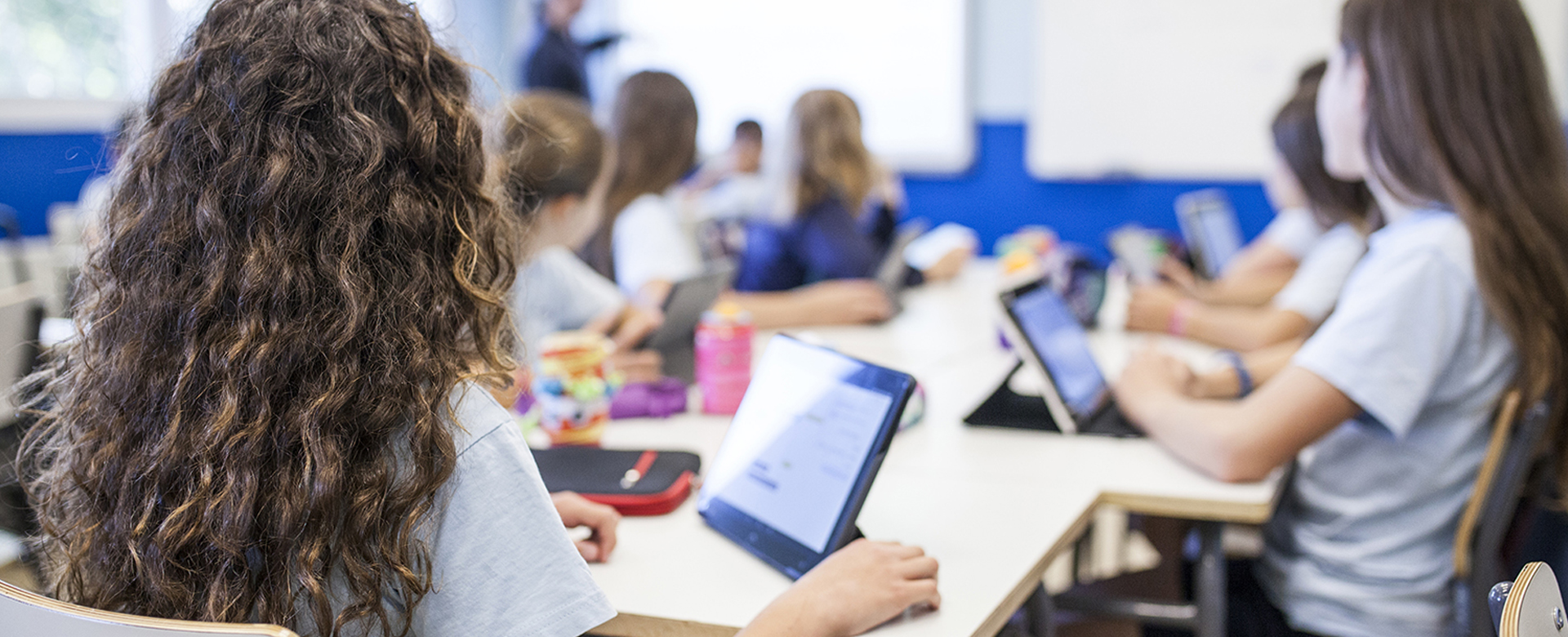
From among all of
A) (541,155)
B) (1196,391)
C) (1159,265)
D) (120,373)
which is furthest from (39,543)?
(1159,265)

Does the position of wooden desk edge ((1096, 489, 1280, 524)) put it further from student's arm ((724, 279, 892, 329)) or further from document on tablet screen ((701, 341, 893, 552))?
student's arm ((724, 279, 892, 329))

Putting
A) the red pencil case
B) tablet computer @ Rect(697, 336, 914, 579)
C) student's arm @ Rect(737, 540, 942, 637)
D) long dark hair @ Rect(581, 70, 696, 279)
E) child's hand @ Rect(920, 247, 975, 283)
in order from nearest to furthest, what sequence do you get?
student's arm @ Rect(737, 540, 942, 637) → tablet computer @ Rect(697, 336, 914, 579) → the red pencil case → long dark hair @ Rect(581, 70, 696, 279) → child's hand @ Rect(920, 247, 975, 283)

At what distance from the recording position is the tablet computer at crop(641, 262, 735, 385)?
192cm

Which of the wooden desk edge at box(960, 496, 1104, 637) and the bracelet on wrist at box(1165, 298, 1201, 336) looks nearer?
the wooden desk edge at box(960, 496, 1104, 637)

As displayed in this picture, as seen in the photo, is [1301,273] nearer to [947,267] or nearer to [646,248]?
[947,267]

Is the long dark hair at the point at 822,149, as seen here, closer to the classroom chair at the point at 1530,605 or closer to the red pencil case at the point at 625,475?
the red pencil case at the point at 625,475

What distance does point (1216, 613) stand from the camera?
53.7 inches

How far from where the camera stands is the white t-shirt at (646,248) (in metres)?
2.49

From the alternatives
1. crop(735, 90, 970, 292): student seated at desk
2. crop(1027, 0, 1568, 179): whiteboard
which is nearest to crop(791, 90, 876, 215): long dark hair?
crop(735, 90, 970, 292): student seated at desk

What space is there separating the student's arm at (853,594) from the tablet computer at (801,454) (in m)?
0.05

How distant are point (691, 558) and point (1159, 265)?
2.27m

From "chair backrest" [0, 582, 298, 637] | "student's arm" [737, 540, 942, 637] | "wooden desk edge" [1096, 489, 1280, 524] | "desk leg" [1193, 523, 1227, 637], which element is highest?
"chair backrest" [0, 582, 298, 637]

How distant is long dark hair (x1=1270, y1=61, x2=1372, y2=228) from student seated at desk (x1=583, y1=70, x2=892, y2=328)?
0.93m

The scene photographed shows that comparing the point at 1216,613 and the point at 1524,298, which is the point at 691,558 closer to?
the point at 1216,613
